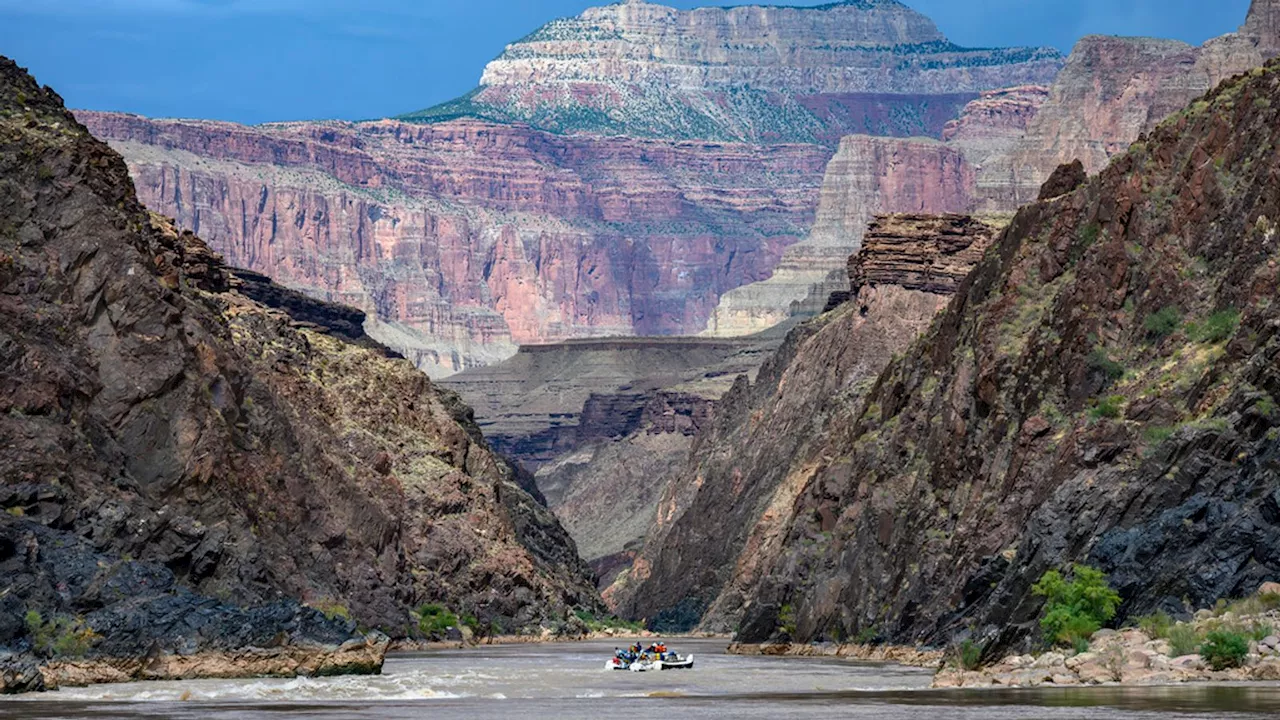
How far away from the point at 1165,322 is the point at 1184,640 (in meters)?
39.8

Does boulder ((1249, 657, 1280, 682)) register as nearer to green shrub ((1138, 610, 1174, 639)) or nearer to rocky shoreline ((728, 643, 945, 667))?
green shrub ((1138, 610, 1174, 639))

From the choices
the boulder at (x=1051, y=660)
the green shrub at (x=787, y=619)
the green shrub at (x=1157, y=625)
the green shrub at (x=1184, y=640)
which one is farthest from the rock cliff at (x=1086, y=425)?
the boulder at (x=1051, y=660)

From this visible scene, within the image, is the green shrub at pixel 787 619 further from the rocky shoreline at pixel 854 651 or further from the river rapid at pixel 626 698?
the river rapid at pixel 626 698

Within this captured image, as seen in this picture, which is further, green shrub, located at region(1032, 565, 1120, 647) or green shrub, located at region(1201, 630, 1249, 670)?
green shrub, located at region(1032, 565, 1120, 647)

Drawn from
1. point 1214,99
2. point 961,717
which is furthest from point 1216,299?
point 961,717

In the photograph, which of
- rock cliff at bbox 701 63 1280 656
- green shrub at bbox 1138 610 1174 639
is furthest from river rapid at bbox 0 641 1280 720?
rock cliff at bbox 701 63 1280 656

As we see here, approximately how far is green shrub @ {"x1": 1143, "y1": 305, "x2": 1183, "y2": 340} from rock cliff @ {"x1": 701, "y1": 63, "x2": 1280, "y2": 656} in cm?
17

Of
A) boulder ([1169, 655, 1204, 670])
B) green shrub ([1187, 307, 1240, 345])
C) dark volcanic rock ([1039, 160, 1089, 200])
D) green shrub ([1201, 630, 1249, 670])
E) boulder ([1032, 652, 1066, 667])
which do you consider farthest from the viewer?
dark volcanic rock ([1039, 160, 1089, 200])

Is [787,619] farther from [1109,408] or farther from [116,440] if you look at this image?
[116,440]

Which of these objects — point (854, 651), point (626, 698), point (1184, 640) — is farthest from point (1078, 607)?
point (854, 651)

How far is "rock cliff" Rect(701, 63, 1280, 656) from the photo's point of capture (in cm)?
11406

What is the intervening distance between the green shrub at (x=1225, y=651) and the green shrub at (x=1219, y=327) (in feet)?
103

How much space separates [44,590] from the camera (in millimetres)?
122812

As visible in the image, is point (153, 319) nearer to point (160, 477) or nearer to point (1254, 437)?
point (160, 477)
